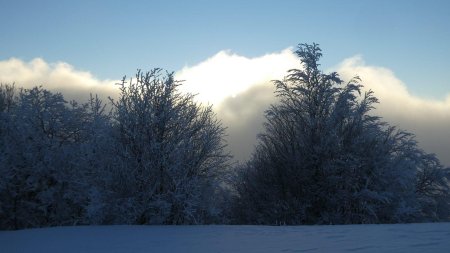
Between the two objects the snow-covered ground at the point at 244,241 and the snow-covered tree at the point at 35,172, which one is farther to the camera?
the snow-covered tree at the point at 35,172

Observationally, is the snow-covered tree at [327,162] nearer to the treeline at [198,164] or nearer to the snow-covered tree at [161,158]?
the treeline at [198,164]

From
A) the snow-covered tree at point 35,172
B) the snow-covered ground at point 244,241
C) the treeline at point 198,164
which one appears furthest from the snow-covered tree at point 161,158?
the snow-covered tree at point 35,172

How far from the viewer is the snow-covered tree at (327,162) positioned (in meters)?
24.1

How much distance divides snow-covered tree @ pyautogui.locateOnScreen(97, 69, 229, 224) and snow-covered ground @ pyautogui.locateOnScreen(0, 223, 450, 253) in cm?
547

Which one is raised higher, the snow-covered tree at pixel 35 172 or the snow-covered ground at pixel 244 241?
the snow-covered tree at pixel 35 172

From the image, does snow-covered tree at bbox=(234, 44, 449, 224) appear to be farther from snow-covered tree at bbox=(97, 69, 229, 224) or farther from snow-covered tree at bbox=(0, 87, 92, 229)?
snow-covered tree at bbox=(0, 87, 92, 229)

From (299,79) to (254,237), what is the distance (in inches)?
760

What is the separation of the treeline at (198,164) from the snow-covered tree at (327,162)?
7 cm

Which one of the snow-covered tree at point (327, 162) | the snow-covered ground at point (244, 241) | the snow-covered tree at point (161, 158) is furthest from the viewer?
the snow-covered tree at point (327, 162)

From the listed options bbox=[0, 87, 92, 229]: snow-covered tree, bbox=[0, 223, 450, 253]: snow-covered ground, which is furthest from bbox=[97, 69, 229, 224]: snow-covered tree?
bbox=[0, 87, 92, 229]: snow-covered tree

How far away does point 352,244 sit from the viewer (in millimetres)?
7473

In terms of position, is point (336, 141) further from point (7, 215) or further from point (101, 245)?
point (7, 215)

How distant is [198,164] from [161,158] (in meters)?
2.16

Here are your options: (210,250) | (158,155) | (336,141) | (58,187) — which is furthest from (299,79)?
(210,250)
